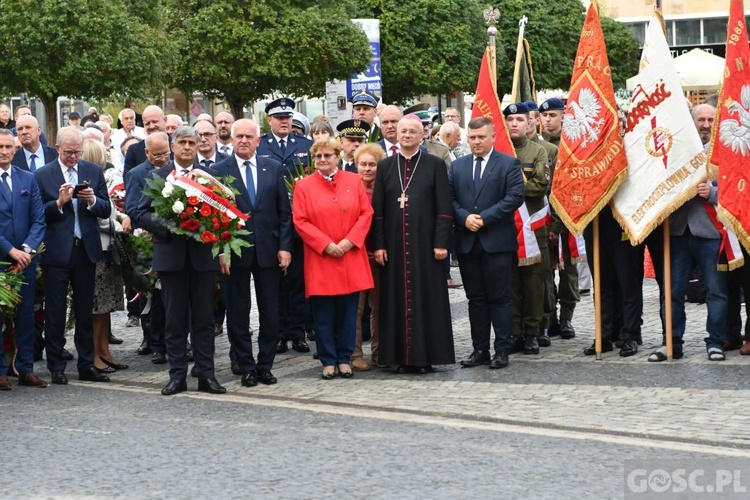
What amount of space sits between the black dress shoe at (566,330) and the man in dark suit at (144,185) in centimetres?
382

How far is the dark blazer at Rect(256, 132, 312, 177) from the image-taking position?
519 inches

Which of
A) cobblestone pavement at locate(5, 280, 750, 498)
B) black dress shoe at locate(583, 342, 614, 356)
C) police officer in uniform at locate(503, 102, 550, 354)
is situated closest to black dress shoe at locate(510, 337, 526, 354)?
police officer in uniform at locate(503, 102, 550, 354)

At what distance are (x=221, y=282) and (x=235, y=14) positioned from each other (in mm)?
25755

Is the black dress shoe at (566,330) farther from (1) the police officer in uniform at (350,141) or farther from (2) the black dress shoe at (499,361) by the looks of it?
(1) the police officer in uniform at (350,141)

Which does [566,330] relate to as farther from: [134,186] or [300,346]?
[134,186]

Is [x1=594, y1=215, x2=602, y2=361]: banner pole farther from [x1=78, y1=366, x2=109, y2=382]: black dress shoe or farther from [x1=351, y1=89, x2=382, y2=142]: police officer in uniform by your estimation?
[x1=78, y1=366, x2=109, y2=382]: black dress shoe

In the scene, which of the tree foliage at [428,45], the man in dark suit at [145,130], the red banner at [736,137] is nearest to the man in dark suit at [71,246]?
the man in dark suit at [145,130]

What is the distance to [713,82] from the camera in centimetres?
3089

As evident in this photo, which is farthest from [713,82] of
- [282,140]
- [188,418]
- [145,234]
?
[188,418]

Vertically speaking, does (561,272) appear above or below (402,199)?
below

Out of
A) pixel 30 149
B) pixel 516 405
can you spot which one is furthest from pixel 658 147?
pixel 30 149

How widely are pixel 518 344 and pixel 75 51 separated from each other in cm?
2454

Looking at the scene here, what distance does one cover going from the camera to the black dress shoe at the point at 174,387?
10.4m

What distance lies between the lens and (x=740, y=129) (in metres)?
11.0
